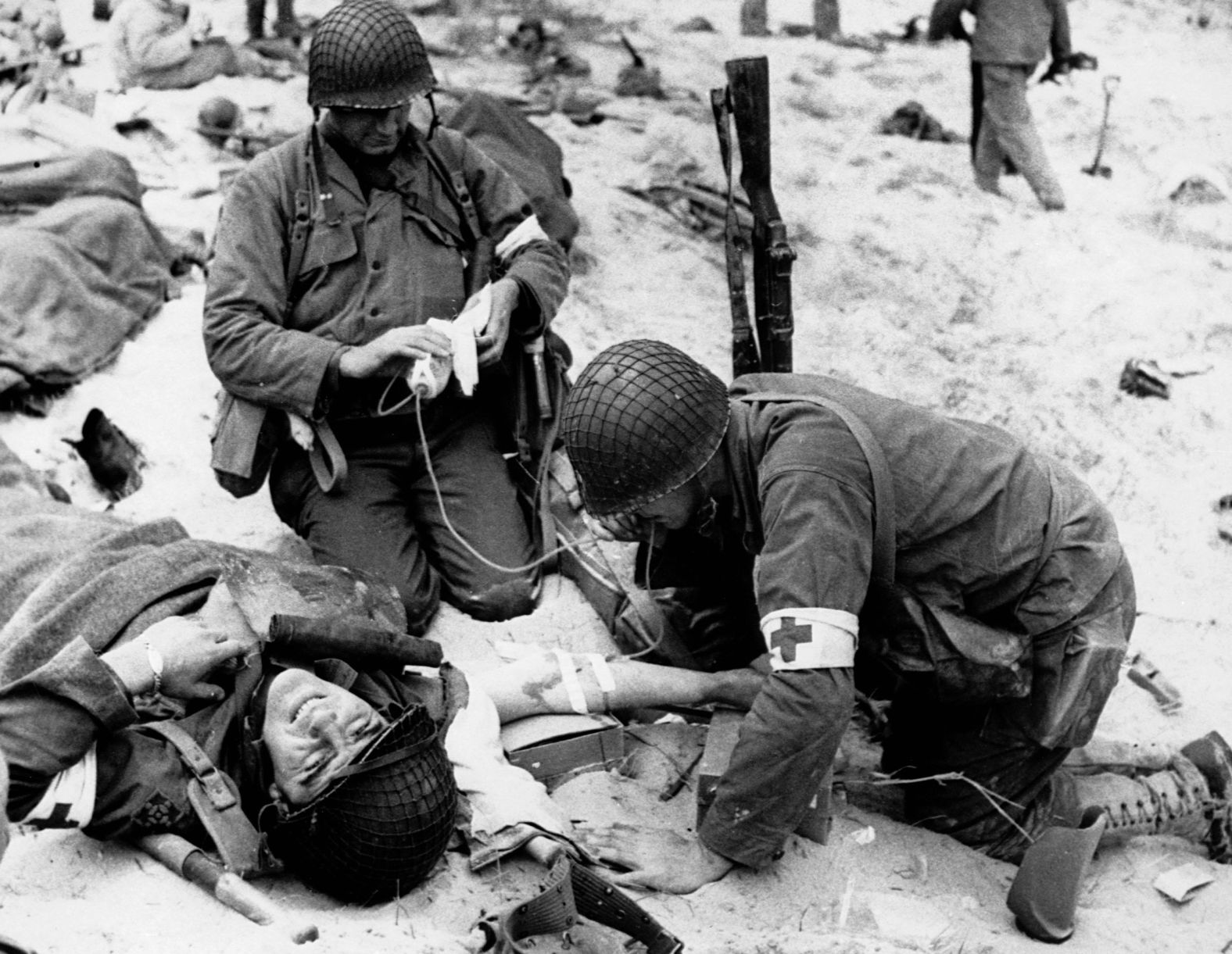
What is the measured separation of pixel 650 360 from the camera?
369 cm

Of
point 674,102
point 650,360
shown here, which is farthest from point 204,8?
point 650,360

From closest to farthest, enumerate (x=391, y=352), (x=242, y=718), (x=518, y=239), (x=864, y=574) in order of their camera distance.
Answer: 1. (x=864, y=574)
2. (x=242, y=718)
3. (x=391, y=352)
4. (x=518, y=239)

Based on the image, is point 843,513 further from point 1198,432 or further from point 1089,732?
point 1198,432

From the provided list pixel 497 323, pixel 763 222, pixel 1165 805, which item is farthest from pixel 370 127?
pixel 1165 805

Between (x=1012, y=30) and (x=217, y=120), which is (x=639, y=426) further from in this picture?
(x=1012, y=30)

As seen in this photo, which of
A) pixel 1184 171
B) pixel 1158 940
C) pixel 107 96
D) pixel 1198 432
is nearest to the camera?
pixel 1158 940

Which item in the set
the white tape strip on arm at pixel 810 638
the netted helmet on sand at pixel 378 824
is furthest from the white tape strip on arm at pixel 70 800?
the white tape strip on arm at pixel 810 638

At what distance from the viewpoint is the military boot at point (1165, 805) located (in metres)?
4.50

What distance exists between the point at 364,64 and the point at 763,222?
61.0 inches

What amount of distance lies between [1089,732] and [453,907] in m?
1.88

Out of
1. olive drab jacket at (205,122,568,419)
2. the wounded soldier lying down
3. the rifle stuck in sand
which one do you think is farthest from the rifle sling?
the rifle stuck in sand

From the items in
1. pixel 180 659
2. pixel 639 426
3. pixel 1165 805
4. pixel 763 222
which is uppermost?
pixel 639 426

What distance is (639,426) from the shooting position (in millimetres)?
3580

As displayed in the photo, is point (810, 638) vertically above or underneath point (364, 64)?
underneath
